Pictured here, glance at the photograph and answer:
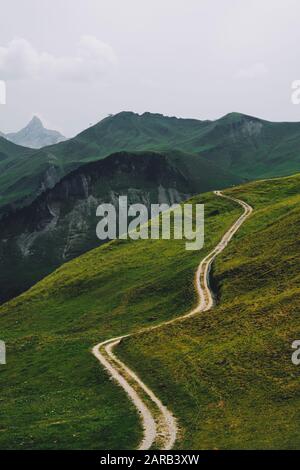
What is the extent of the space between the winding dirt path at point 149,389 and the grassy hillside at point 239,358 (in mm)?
1140

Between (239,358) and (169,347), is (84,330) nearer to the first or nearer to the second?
(169,347)

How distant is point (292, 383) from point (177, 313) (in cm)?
3925

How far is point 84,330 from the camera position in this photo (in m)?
97.1

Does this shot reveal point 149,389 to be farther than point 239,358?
No

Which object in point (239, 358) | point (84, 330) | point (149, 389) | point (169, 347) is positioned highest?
point (239, 358)

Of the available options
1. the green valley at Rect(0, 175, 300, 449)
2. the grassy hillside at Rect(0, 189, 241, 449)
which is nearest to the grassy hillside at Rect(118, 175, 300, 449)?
the green valley at Rect(0, 175, 300, 449)

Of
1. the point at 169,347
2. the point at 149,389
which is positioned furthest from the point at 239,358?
the point at 169,347

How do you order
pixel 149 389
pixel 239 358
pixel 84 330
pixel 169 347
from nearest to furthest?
pixel 149 389 → pixel 239 358 → pixel 169 347 → pixel 84 330

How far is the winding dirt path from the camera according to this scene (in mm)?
46469

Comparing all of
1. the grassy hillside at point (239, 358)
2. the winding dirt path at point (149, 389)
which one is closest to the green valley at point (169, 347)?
the grassy hillside at point (239, 358)

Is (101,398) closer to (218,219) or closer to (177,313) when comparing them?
(177,313)

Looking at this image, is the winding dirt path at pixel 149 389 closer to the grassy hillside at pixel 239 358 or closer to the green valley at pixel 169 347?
the green valley at pixel 169 347

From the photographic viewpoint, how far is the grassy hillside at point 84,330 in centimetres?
5066

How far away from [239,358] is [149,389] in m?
10.6
